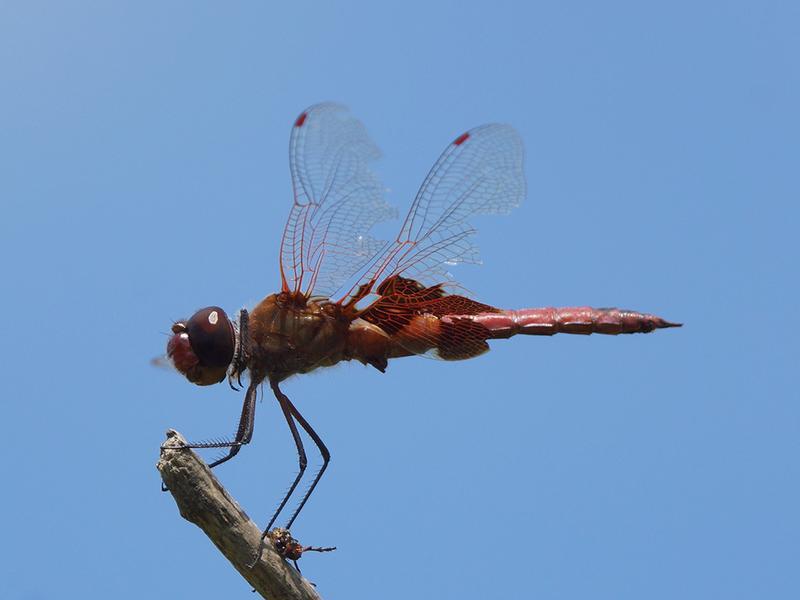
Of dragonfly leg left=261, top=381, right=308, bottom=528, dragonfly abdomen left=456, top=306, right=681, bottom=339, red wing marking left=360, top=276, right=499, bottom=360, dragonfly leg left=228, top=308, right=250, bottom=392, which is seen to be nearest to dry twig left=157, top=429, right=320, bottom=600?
dragonfly leg left=261, top=381, right=308, bottom=528

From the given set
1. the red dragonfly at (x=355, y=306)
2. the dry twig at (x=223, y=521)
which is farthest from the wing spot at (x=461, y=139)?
the dry twig at (x=223, y=521)

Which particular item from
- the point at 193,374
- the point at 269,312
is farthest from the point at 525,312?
the point at 193,374

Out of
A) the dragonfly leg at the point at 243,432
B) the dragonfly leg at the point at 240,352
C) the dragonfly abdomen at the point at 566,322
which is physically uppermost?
the dragonfly leg at the point at 240,352

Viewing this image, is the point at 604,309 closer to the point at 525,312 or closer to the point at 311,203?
the point at 525,312

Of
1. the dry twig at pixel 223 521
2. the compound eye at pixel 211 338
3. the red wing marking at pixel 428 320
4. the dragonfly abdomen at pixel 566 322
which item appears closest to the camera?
the dry twig at pixel 223 521

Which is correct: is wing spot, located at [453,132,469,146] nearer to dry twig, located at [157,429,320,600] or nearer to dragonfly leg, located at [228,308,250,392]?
dragonfly leg, located at [228,308,250,392]

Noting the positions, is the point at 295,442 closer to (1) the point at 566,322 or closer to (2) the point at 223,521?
(2) the point at 223,521

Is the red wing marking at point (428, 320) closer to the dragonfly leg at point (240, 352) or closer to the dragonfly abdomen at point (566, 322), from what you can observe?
the dragonfly abdomen at point (566, 322)

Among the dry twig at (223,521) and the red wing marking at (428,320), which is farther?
the red wing marking at (428,320)
